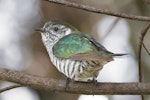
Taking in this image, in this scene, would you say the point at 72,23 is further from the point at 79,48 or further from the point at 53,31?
the point at 79,48

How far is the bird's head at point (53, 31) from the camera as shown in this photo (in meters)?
3.12

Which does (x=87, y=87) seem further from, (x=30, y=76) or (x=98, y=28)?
(x=98, y=28)

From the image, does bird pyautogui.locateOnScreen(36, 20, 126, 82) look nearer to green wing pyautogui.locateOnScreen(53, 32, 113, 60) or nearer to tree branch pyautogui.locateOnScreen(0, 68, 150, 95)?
green wing pyautogui.locateOnScreen(53, 32, 113, 60)

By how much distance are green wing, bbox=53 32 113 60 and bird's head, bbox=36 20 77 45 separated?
10cm

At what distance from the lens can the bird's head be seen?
3117mm

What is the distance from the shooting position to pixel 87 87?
2.50 m

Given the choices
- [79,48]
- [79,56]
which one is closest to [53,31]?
[79,48]

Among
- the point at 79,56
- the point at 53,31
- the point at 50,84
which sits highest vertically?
the point at 53,31

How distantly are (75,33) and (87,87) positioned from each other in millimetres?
A: 592

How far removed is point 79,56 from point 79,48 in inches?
5.1

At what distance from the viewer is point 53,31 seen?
314 cm

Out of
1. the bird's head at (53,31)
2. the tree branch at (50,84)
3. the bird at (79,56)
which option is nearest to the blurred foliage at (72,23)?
the bird's head at (53,31)

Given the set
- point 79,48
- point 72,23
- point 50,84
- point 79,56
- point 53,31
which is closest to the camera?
point 50,84

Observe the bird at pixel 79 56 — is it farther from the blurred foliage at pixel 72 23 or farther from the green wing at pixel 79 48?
the blurred foliage at pixel 72 23
